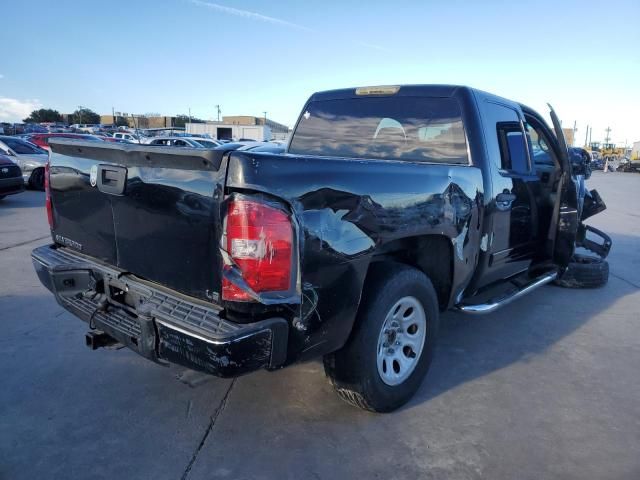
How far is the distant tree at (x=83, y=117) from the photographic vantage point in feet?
299

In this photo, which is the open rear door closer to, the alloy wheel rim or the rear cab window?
the rear cab window

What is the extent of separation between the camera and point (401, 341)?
3.03 m

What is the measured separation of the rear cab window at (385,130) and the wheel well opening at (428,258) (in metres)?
0.72

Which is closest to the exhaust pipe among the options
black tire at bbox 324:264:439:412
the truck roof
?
black tire at bbox 324:264:439:412

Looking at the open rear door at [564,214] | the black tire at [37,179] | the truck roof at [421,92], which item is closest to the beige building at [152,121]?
the black tire at [37,179]

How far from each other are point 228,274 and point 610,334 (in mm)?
3880

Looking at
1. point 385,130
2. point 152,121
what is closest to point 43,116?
point 152,121

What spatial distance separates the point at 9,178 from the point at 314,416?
35.1ft

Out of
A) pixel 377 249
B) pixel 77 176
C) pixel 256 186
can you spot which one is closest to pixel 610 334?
pixel 377 249

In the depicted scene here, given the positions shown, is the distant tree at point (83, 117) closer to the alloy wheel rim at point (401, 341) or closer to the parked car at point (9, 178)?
the parked car at point (9, 178)

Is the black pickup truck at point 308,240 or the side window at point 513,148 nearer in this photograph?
the black pickup truck at point 308,240

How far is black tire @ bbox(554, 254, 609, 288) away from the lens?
5.68 metres

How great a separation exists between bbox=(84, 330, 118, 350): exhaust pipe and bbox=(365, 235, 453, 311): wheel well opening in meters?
1.55

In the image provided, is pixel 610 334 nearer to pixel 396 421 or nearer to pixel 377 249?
pixel 396 421
